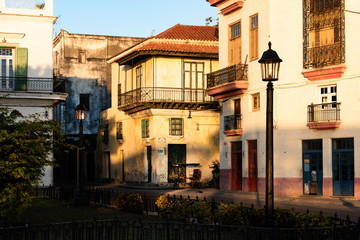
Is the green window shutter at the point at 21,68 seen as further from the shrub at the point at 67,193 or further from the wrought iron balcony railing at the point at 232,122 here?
the wrought iron balcony railing at the point at 232,122

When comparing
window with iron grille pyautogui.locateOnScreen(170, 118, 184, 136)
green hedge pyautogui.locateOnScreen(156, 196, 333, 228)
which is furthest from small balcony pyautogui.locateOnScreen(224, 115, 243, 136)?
green hedge pyautogui.locateOnScreen(156, 196, 333, 228)

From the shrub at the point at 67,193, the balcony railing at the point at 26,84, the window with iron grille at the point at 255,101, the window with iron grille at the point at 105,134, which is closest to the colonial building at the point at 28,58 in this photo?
the balcony railing at the point at 26,84

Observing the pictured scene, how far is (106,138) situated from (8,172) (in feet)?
108

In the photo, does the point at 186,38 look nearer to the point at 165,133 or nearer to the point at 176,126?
the point at 176,126

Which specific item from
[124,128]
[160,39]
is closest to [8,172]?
[160,39]

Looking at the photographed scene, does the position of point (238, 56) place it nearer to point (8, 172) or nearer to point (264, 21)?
point (264, 21)

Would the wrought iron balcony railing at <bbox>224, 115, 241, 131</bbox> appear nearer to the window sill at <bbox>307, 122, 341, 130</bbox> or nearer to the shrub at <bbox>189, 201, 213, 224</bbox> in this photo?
the window sill at <bbox>307, 122, 341, 130</bbox>

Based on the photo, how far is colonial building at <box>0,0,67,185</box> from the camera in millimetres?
33500

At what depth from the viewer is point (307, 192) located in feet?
92.5

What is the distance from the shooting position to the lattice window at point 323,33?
26.9m

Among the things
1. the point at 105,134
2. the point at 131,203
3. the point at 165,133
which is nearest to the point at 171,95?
the point at 165,133

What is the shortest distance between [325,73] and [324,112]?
1.75 meters

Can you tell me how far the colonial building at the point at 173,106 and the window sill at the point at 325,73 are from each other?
12.7 metres

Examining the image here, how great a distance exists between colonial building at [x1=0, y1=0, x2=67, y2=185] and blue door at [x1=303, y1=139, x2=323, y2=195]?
13.5 metres
